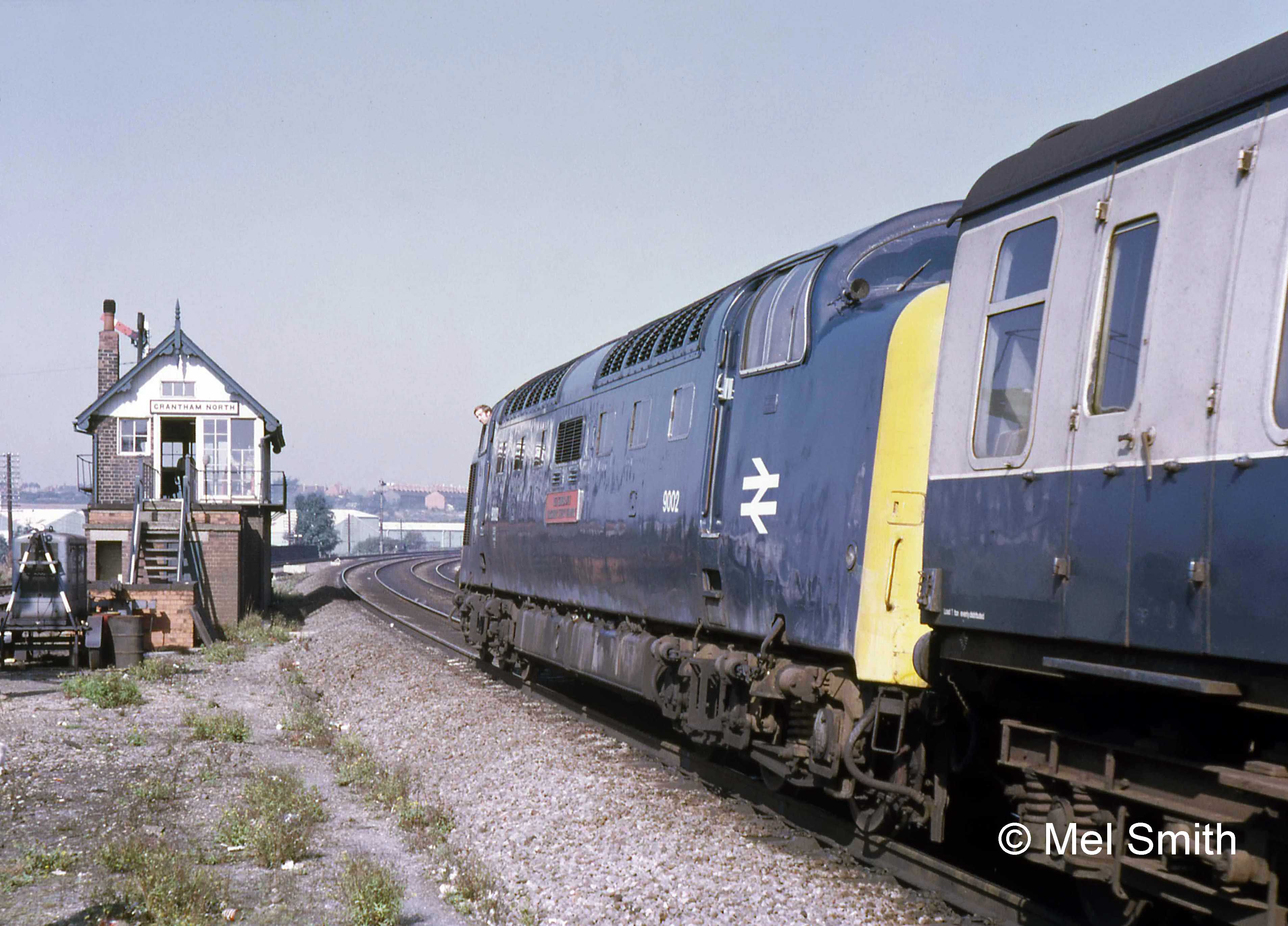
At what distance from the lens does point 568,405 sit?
13906 millimetres

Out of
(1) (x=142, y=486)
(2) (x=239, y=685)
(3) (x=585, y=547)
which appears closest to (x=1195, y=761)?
(3) (x=585, y=547)

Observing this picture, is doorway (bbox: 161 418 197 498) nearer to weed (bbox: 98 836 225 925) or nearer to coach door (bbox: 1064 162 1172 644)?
weed (bbox: 98 836 225 925)

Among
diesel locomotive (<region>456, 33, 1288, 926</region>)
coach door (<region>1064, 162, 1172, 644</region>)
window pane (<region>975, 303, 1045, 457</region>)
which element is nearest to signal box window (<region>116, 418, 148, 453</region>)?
diesel locomotive (<region>456, 33, 1288, 926</region>)

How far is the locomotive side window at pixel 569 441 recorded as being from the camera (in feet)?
43.5

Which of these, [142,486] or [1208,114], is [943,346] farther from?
[142,486]

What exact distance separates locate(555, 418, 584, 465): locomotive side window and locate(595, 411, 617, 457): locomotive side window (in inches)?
26.0

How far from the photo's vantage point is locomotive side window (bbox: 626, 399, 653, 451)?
435 inches

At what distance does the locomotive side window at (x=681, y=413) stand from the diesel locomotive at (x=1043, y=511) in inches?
18.5

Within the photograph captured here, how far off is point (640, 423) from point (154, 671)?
35.1 feet

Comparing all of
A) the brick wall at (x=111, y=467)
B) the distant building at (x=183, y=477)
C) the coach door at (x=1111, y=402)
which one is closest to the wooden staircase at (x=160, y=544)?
the distant building at (x=183, y=477)

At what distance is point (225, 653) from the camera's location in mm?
20844

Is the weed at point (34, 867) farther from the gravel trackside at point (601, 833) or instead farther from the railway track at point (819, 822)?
the railway track at point (819, 822)

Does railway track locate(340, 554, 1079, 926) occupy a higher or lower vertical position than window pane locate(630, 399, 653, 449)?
lower

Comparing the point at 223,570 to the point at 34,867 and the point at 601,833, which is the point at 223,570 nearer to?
the point at 34,867
